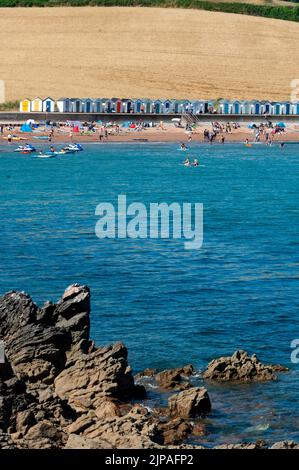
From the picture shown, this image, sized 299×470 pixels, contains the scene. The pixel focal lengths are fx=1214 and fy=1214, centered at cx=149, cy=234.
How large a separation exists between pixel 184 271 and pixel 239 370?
19.0 metres

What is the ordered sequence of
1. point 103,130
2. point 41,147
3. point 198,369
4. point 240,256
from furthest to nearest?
1. point 103,130
2. point 41,147
3. point 240,256
4. point 198,369

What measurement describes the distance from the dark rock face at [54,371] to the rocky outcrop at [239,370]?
3.44 meters

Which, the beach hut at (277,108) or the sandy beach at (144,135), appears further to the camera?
the beach hut at (277,108)

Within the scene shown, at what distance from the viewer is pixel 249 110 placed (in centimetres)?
15625

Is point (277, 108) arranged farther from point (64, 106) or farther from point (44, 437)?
point (44, 437)

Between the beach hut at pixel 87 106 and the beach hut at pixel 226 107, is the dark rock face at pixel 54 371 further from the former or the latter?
the beach hut at pixel 226 107

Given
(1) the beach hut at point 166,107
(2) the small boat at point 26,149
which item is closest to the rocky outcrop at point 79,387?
(2) the small boat at point 26,149

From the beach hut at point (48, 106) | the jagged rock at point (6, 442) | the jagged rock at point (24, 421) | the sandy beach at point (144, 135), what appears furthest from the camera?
the beach hut at point (48, 106)

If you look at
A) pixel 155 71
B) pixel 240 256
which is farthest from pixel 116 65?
pixel 240 256

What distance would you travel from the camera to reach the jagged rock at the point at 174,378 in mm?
38719

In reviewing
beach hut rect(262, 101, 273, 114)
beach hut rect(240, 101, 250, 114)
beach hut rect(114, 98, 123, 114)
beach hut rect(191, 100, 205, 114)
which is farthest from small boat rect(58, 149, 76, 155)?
beach hut rect(262, 101, 273, 114)

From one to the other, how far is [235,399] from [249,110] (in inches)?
4752

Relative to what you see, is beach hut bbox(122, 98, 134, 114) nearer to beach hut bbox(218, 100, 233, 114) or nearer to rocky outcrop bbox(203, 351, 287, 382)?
beach hut bbox(218, 100, 233, 114)
